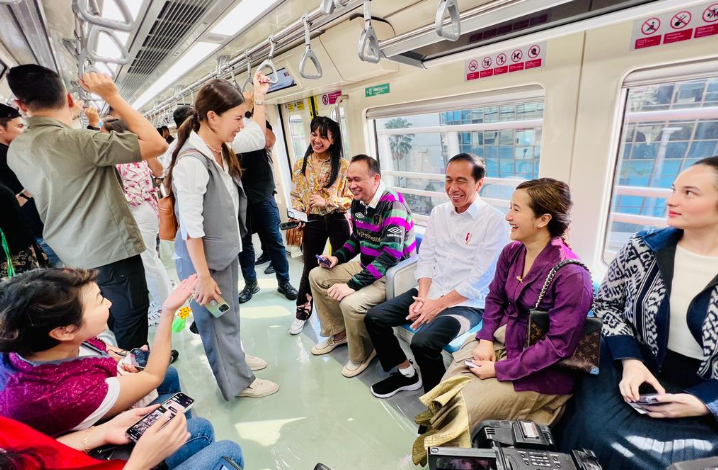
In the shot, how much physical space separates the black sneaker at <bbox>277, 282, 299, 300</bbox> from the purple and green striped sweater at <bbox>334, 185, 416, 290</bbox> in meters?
1.42

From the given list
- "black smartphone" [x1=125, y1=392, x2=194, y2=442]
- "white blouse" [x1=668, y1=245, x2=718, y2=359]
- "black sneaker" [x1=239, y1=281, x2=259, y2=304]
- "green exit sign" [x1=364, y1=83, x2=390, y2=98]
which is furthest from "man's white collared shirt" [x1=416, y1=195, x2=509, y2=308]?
"black sneaker" [x1=239, y1=281, x2=259, y2=304]

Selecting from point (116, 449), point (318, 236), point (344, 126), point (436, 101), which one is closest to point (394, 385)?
point (318, 236)

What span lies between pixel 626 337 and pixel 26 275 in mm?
2590

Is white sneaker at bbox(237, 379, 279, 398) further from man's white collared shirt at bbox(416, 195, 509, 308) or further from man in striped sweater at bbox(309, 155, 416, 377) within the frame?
man's white collared shirt at bbox(416, 195, 509, 308)

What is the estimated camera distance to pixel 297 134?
566 centimetres

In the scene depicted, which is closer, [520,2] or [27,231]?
[520,2]

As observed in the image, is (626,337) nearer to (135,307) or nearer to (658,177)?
(658,177)

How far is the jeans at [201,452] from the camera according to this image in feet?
4.44

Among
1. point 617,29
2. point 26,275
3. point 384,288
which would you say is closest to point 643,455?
point 384,288

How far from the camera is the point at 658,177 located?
2.06m

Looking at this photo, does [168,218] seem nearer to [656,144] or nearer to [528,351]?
[528,351]

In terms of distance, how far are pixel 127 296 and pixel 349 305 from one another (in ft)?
5.03

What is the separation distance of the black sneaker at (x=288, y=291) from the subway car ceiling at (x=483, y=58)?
6.19 feet

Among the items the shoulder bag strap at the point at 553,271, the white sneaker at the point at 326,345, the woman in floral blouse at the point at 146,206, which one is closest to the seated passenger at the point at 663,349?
the shoulder bag strap at the point at 553,271
